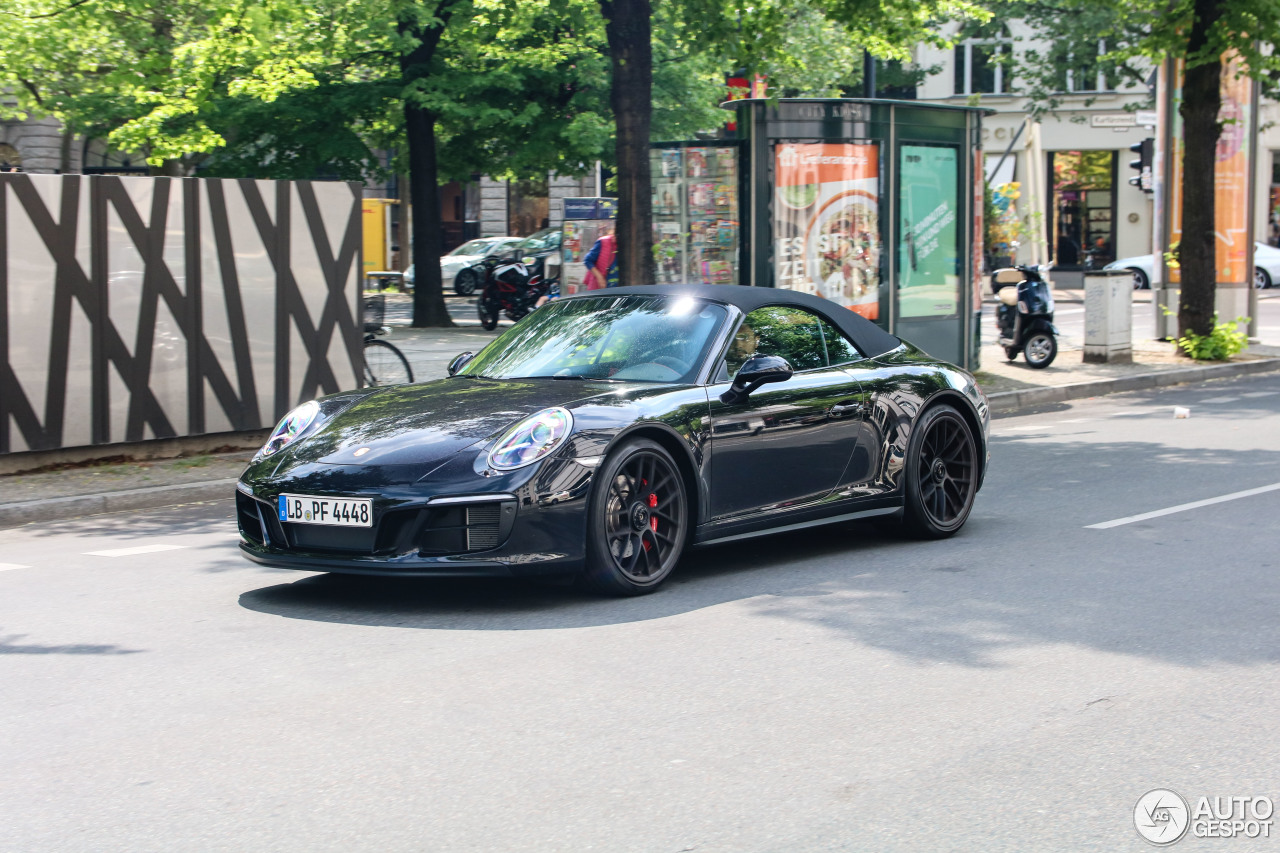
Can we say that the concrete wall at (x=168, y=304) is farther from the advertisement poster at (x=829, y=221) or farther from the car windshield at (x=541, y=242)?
the car windshield at (x=541, y=242)

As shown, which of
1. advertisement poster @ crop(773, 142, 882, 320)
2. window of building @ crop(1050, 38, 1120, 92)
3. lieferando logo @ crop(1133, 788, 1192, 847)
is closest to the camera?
lieferando logo @ crop(1133, 788, 1192, 847)

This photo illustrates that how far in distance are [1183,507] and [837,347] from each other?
2.68 meters

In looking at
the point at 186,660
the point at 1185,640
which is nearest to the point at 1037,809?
the point at 1185,640

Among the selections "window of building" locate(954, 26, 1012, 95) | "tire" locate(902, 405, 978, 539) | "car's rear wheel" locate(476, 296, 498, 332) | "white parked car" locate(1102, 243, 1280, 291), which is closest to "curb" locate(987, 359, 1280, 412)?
"tire" locate(902, 405, 978, 539)

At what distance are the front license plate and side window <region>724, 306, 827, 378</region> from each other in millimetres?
1912

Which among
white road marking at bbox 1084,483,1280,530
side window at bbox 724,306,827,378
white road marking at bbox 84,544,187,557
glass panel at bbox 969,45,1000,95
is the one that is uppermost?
glass panel at bbox 969,45,1000,95

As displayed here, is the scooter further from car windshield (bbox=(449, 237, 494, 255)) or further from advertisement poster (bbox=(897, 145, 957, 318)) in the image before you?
car windshield (bbox=(449, 237, 494, 255))

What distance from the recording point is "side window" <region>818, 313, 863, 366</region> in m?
7.49

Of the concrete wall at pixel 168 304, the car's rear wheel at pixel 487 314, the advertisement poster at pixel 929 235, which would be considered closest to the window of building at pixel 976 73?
the car's rear wheel at pixel 487 314

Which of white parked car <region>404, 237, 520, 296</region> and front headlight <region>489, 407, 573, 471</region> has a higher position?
white parked car <region>404, 237, 520, 296</region>

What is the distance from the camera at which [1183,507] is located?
878 centimetres

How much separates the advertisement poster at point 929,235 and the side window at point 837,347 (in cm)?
888

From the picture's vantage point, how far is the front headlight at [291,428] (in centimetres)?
657

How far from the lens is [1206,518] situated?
27.5 ft
